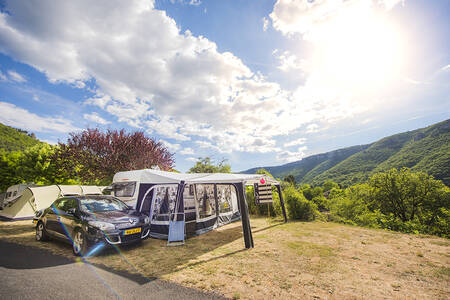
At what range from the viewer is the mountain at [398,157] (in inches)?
1532

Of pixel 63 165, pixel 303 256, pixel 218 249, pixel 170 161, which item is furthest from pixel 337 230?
pixel 63 165

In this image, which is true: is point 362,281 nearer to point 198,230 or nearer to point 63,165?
point 198,230

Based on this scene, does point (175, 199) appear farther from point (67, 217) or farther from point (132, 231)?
point (67, 217)

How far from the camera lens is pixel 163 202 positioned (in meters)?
7.34

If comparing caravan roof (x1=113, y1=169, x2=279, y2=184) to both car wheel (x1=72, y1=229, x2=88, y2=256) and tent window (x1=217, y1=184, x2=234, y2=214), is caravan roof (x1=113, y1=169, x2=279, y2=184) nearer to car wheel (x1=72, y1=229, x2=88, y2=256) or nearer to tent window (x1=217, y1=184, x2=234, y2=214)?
tent window (x1=217, y1=184, x2=234, y2=214)

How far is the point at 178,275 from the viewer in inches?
158

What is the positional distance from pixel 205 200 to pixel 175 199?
5.65 feet

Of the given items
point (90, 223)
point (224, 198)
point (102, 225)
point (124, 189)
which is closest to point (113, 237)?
point (102, 225)

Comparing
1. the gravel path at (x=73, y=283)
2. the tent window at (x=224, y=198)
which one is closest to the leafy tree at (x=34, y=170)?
the tent window at (x=224, y=198)

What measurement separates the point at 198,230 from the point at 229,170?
2038 centimetres

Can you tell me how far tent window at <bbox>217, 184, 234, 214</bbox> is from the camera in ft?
31.3

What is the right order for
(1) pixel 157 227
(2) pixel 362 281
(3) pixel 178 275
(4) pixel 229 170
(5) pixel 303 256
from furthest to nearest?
(4) pixel 229 170 → (1) pixel 157 227 → (5) pixel 303 256 → (3) pixel 178 275 → (2) pixel 362 281

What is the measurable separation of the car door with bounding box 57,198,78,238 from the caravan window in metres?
1.88

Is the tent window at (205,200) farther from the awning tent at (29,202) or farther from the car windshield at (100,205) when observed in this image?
the awning tent at (29,202)
